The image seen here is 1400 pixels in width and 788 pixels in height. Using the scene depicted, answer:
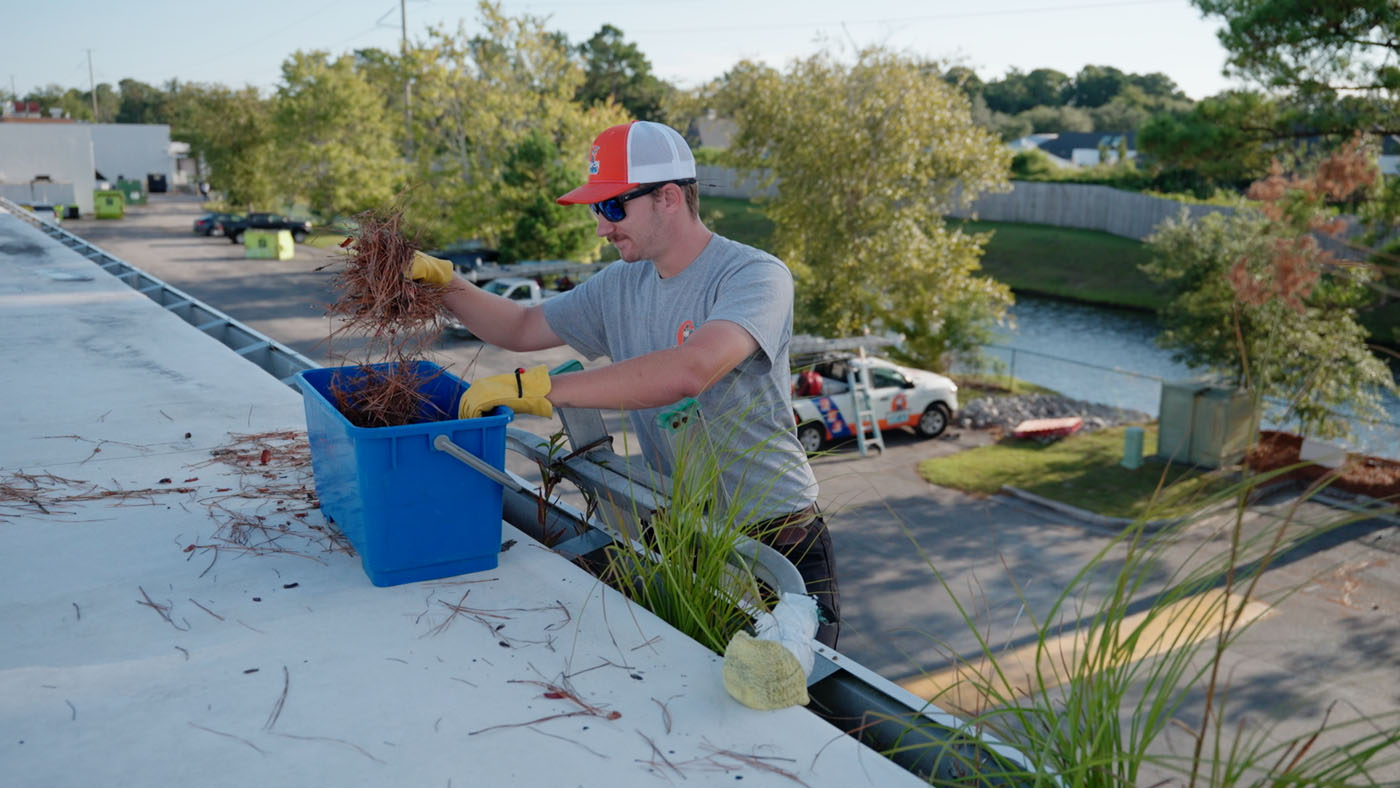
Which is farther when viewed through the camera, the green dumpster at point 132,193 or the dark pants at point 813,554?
the green dumpster at point 132,193

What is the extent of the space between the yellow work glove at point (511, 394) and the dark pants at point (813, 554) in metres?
0.74

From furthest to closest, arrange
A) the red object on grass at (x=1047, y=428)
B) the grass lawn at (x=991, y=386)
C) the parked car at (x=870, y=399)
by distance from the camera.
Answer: the grass lawn at (x=991, y=386) < the red object on grass at (x=1047, y=428) < the parked car at (x=870, y=399)

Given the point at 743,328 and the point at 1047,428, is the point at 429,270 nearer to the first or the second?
the point at 743,328

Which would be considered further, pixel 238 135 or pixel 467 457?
pixel 238 135

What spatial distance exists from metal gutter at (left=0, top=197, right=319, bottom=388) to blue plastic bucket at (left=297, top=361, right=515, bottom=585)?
5.45 ft

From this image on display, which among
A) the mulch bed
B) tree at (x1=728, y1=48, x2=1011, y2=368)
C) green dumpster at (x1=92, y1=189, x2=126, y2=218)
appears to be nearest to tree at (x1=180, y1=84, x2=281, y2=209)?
green dumpster at (x1=92, y1=189, x2=126, y2=218)

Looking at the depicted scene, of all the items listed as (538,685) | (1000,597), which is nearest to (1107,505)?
(1000,597)

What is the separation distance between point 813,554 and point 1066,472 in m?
14.2

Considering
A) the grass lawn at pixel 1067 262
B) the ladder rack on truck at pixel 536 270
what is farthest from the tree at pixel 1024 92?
the ladder rack on truck at pixel 536 270

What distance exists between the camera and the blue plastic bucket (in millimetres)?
2295

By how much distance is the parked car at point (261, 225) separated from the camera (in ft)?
137

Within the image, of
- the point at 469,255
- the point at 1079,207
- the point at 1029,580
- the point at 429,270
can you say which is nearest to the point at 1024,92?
the point at 1079,207

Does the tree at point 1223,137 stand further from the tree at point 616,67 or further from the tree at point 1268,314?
the tree at point 616,67

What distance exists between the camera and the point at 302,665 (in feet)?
6.73
